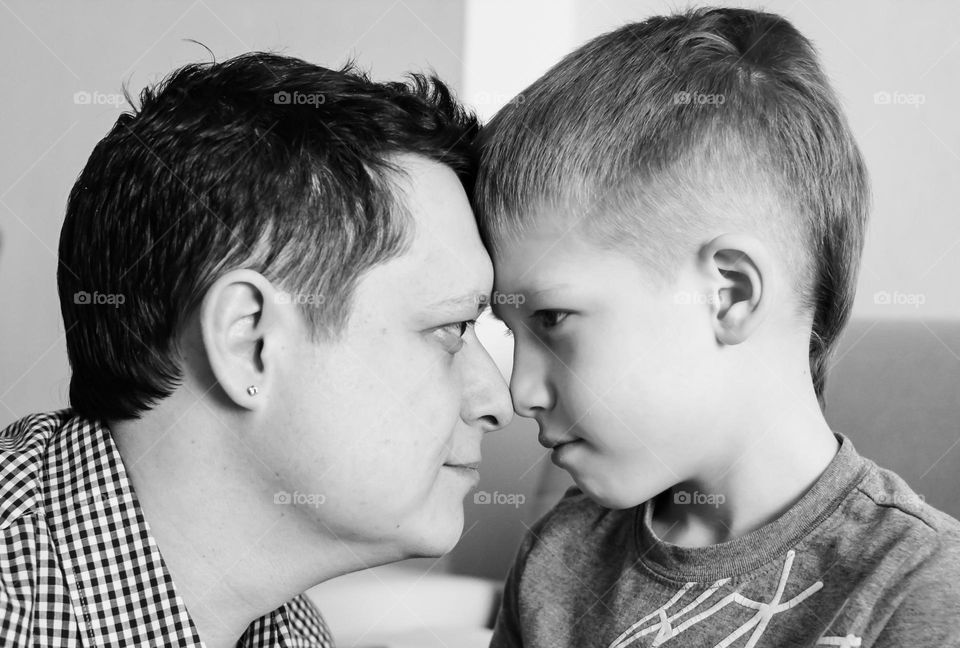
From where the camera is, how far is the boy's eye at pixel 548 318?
3.48 feet

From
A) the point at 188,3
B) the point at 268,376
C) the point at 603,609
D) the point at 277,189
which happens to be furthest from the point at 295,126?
the point at 188,3

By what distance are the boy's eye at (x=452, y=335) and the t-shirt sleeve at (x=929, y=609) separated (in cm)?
51

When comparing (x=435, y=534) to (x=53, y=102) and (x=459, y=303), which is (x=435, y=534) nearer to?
(x=459, y=303)

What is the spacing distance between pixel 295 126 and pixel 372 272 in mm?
172

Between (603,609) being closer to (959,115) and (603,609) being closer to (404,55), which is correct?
(959,115)

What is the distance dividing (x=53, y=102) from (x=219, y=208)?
67.2 inches

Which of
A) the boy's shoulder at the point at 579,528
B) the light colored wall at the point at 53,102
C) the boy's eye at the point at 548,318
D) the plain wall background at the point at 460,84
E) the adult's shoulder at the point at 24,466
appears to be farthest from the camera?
the light colored wall at the point at 53,102

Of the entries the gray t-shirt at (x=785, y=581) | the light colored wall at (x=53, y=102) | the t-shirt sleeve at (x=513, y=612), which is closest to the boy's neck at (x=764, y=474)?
the gray t-shirt at (x=785, y=581)

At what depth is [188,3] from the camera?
2490mm

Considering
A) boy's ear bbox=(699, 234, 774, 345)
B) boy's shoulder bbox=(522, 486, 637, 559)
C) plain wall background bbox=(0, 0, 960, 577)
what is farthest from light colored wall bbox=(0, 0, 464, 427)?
boy's ear bbox=(699, 234, 774, 345)

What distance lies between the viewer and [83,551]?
0.96 meters

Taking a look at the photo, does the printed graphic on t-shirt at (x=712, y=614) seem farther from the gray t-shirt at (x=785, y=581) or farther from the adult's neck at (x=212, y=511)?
the adult's neck at (x=212, y=511)

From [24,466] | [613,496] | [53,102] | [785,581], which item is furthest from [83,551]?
[53,102]

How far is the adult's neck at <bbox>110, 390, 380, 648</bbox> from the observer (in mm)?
1006
